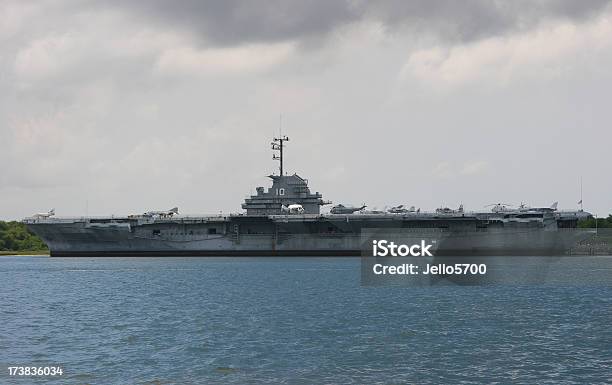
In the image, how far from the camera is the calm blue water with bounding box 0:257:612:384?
17703mm

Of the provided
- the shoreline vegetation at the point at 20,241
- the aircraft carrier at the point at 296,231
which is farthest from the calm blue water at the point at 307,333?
the shoreline vegetation at the point at 20,241

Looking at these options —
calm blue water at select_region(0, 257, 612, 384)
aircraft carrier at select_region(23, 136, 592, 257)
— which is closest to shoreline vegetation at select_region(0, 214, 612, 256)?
aircraft carrier at select_region(23, 136, 592, 257)

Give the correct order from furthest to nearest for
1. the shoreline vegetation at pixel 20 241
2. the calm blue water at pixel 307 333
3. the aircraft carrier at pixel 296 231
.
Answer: the shoreline vegetation at pixel 20 241
the aircraft carrier at pixel 296 231
the calm blue water at pixel 307 333

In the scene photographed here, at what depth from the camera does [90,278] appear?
1895 inches

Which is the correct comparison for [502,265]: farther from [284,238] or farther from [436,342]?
[436,342]


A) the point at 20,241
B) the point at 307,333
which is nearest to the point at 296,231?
the point at 307,333

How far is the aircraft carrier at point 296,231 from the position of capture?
64688 millimetres

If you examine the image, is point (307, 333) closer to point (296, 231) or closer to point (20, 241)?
point (296, 231)

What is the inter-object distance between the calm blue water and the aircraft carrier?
943 inches

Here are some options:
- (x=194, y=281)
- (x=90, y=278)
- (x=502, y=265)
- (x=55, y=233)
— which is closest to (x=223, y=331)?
(x=194, y=281)

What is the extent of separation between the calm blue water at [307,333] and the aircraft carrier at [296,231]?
2396 cm

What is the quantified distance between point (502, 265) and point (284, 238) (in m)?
19.3

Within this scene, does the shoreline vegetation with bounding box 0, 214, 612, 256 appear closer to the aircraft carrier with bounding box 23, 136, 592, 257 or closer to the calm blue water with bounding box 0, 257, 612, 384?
the aircraft carrier with bounding box 23, 136, 592, 257

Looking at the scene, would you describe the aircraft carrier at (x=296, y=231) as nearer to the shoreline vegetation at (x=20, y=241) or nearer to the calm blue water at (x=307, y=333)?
the calm blue water at (x=307, y=333)
